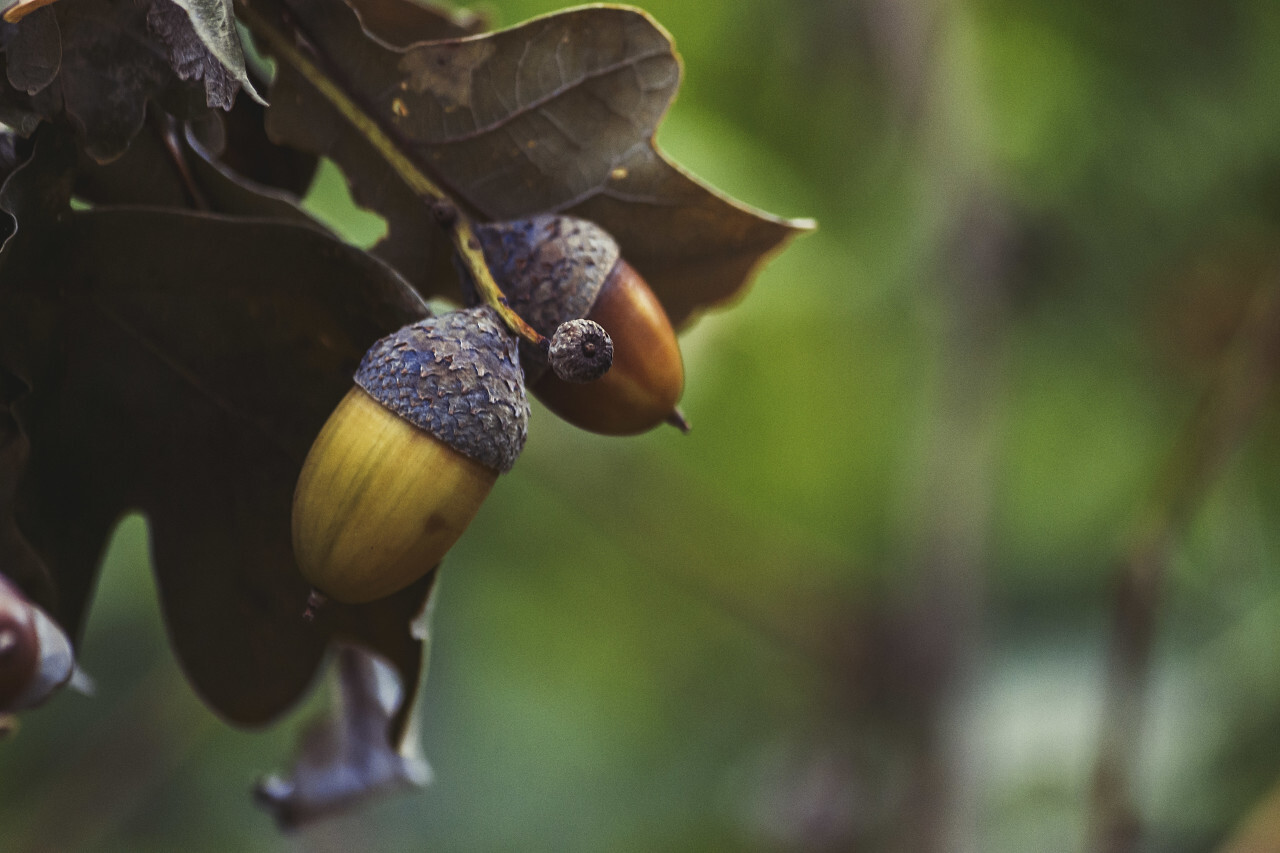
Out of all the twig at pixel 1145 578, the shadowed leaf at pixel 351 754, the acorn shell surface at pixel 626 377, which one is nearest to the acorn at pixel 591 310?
the acorn shell surface at pixel 626 377

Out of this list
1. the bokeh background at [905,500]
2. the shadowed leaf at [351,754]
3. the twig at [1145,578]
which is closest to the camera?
the shadowed leaf at [351,754]

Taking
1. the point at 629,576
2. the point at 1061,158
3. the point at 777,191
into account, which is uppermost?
the point at 1061,158

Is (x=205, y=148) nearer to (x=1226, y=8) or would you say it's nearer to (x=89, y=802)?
(x=89, y=802)

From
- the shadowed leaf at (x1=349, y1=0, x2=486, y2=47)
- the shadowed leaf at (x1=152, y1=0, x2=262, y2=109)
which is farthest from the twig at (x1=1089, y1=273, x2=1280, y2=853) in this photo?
the shadowed leaf at (x1=152, y1=0, x2=262, y2=109)

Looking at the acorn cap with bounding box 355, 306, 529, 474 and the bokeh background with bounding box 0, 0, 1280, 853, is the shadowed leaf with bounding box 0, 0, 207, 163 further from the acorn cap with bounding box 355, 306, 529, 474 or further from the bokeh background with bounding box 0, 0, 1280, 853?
the bokeh background with bounding box 0, 0, 1280, 853

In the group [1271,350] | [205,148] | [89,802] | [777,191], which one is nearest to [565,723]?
[89,802]

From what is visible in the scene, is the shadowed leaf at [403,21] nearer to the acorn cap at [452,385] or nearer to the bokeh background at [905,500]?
the acorn cap at [452,385]
